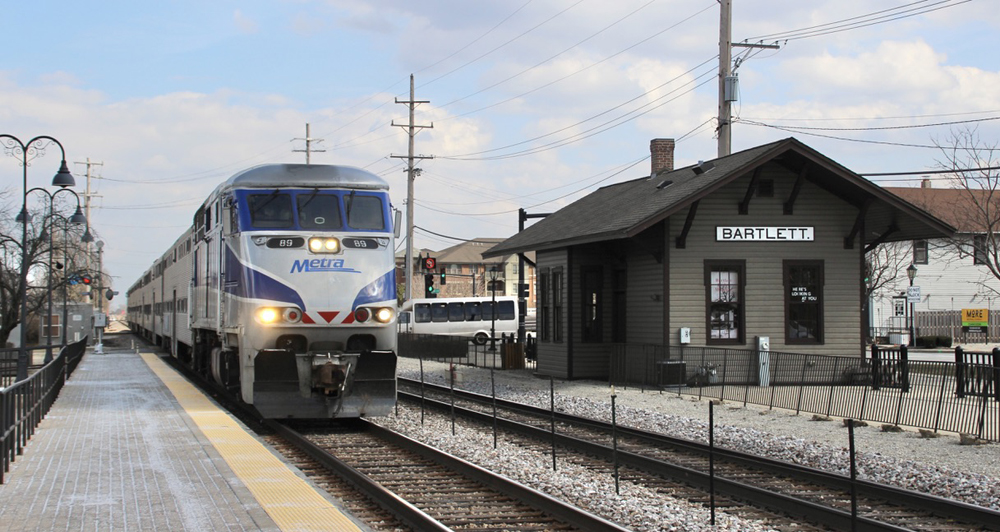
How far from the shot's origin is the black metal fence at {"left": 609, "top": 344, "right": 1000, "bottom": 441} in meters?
14.2

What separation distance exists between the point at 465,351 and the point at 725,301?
15.3m

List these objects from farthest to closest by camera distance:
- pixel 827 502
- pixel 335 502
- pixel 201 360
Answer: pixel 201 360 → pixel 827 502 → pixel 335 502

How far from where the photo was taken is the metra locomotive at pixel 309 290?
1378 centimetres

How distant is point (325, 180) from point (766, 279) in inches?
436

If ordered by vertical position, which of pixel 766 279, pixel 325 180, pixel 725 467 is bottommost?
pixel 725 467

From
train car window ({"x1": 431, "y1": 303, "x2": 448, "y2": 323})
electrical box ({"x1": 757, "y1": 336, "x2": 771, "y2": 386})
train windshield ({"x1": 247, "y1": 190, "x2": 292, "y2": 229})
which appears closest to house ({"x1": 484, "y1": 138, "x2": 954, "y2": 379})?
electrical box ({"x1": 757, "y1": 336, "x2": 771, "y2": 386})

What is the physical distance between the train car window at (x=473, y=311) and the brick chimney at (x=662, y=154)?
26774 millimetres

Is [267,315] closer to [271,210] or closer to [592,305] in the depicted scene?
[271,210]

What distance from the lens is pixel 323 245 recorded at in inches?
562

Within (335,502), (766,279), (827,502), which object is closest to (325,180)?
(335,502)

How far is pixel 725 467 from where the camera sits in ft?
37.9

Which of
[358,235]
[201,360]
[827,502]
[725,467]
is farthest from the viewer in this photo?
[201,360]

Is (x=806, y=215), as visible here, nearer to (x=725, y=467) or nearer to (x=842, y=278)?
(x=842, y=278)

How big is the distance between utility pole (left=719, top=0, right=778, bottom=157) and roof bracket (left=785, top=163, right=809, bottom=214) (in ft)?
16.0
